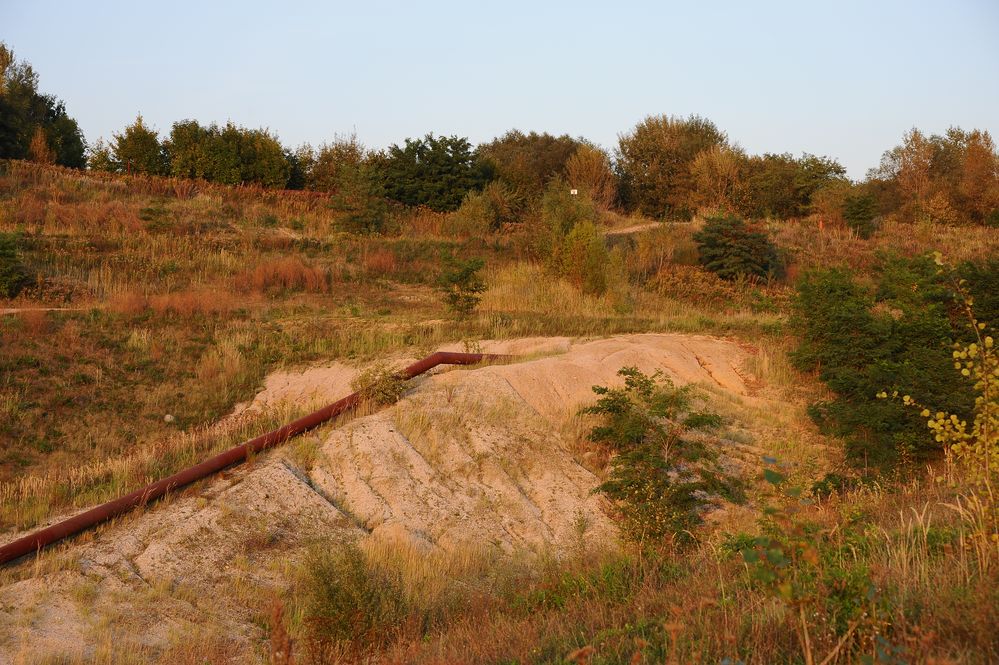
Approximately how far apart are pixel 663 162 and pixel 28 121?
28558 mm

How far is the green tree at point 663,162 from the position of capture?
1604 inches

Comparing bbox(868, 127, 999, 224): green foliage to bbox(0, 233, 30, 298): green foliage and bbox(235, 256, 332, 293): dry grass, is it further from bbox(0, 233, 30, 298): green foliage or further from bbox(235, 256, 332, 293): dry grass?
bbox(0, 233, 30, 298): green foliage

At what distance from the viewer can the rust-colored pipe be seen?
25.5 ft

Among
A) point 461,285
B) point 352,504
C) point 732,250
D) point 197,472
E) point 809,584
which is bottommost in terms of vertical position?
point 352,504

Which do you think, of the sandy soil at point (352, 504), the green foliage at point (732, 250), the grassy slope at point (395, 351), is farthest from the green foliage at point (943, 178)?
the sandy soil at point (352, 504)

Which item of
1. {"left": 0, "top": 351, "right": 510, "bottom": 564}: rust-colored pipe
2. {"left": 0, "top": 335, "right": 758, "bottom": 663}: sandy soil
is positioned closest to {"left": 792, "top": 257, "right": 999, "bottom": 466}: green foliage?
{"left": 0, "top": 335, "right": 758, "bottom": 663}: sandy soil

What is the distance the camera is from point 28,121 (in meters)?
36.8

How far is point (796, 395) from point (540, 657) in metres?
9.20

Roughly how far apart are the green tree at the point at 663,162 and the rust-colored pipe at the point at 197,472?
2768cm

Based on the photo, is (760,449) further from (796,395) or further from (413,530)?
(413,530)

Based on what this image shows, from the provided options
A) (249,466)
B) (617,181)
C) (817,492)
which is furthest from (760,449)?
(617,181)

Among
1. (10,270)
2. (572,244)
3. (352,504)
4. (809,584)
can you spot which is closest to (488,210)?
(572,244)

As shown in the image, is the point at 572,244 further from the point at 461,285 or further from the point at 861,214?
the point at 861,214

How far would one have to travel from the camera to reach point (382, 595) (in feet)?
21.1
